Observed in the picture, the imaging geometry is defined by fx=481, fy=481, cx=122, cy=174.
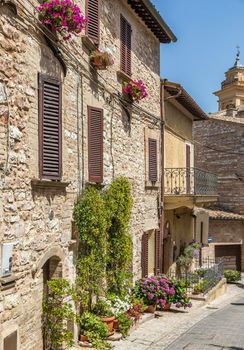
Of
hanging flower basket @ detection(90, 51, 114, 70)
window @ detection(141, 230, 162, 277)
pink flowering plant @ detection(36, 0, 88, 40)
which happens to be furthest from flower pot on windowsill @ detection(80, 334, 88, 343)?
pink flowering plant @ detection(36, 0, 88, 40)

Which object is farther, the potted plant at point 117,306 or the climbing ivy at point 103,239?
the potted plant at point 117,306

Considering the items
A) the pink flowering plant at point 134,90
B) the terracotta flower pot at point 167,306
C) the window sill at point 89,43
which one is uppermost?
the window sill at point 89,43

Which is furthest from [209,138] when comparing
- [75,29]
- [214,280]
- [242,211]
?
[75,29]

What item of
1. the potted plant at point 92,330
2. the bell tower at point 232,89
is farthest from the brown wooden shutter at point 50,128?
the bell tower at point 232,89

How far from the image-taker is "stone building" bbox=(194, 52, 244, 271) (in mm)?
25641

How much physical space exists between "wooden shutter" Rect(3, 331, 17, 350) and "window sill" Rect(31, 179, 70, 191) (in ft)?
7.99

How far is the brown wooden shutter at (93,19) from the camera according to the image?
10891mm

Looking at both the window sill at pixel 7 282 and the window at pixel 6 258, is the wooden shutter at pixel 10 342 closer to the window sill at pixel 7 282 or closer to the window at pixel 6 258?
the window sill at pixel 7 282

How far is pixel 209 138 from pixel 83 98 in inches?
744

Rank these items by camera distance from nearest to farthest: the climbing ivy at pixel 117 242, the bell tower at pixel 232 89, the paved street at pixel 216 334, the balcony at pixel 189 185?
the paved street at pixel 216 334 < the climbing ivy at pixel 117 242 < the balcony at pixel 189 185 < the bell tower at pixel 232 89

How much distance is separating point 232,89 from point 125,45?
23517mm

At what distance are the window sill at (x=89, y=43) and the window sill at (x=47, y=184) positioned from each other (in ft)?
10.9

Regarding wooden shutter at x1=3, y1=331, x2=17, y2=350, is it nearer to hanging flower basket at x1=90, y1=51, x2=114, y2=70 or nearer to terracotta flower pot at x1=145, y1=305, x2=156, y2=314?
hanging flower basket at x1=90, y1=51, x2=114, y2=70

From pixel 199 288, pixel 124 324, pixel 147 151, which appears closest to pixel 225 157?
pixel 199 288
